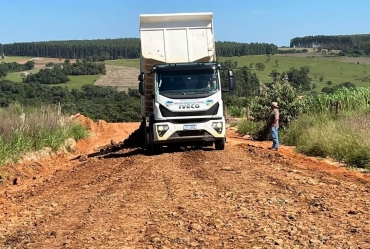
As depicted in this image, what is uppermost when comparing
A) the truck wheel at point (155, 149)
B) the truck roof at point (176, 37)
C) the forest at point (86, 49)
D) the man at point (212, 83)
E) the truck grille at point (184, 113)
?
the forest at point (86, 49)

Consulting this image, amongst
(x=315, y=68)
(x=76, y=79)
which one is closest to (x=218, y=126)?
(x=76, y=79)

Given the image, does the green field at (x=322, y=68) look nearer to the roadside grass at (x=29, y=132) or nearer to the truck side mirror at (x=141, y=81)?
the roadside grass at (x=29, y=132)

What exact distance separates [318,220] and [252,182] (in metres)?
2.83

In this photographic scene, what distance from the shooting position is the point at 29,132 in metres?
15.3

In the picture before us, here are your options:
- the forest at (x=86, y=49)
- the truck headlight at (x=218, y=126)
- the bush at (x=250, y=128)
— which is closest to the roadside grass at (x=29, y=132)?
the truck headlight at (x=218, y=126)

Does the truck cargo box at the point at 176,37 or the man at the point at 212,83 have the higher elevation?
the truck cargo box at the point at 176,37

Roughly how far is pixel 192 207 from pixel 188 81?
710 cm

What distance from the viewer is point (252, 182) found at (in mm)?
9039

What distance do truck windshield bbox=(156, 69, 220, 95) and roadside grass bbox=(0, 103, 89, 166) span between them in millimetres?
4425

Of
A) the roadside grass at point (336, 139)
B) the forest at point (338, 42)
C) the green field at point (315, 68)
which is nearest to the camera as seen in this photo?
the roadside grass at point (336, 139)

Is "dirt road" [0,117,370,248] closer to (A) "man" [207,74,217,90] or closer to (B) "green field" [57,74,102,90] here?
(A) "man" [207,74,217,90]

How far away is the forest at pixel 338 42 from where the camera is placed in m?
120

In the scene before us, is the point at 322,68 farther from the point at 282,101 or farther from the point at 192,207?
the point at 192,207

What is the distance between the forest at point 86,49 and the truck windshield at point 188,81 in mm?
92697
